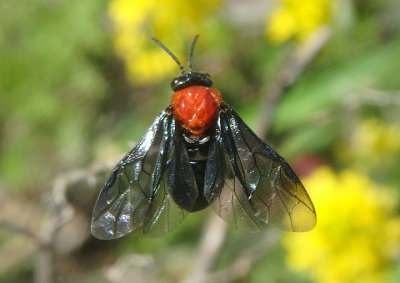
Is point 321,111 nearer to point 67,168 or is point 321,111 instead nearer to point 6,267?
point 67,168

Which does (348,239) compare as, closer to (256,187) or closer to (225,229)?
(225,229)

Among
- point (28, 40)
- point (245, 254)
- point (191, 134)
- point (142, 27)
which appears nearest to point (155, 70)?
point (142, 27)

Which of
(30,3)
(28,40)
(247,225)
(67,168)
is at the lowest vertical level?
(247,225)

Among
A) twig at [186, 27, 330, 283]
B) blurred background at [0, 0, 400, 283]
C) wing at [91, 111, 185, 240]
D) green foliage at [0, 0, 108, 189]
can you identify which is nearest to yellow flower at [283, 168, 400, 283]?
blurred background at [0, 0, 400, 283]

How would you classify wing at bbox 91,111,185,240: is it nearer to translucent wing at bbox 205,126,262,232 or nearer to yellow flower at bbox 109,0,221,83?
translucent wing at bbox 205,126,262,232

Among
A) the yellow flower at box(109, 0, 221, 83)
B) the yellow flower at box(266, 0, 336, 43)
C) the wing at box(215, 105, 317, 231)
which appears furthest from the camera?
the yellow flower at box(109, 0, 221, 83)

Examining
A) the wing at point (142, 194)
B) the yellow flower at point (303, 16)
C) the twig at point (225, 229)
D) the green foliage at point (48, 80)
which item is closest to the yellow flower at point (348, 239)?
the twig at point (225, 229)
